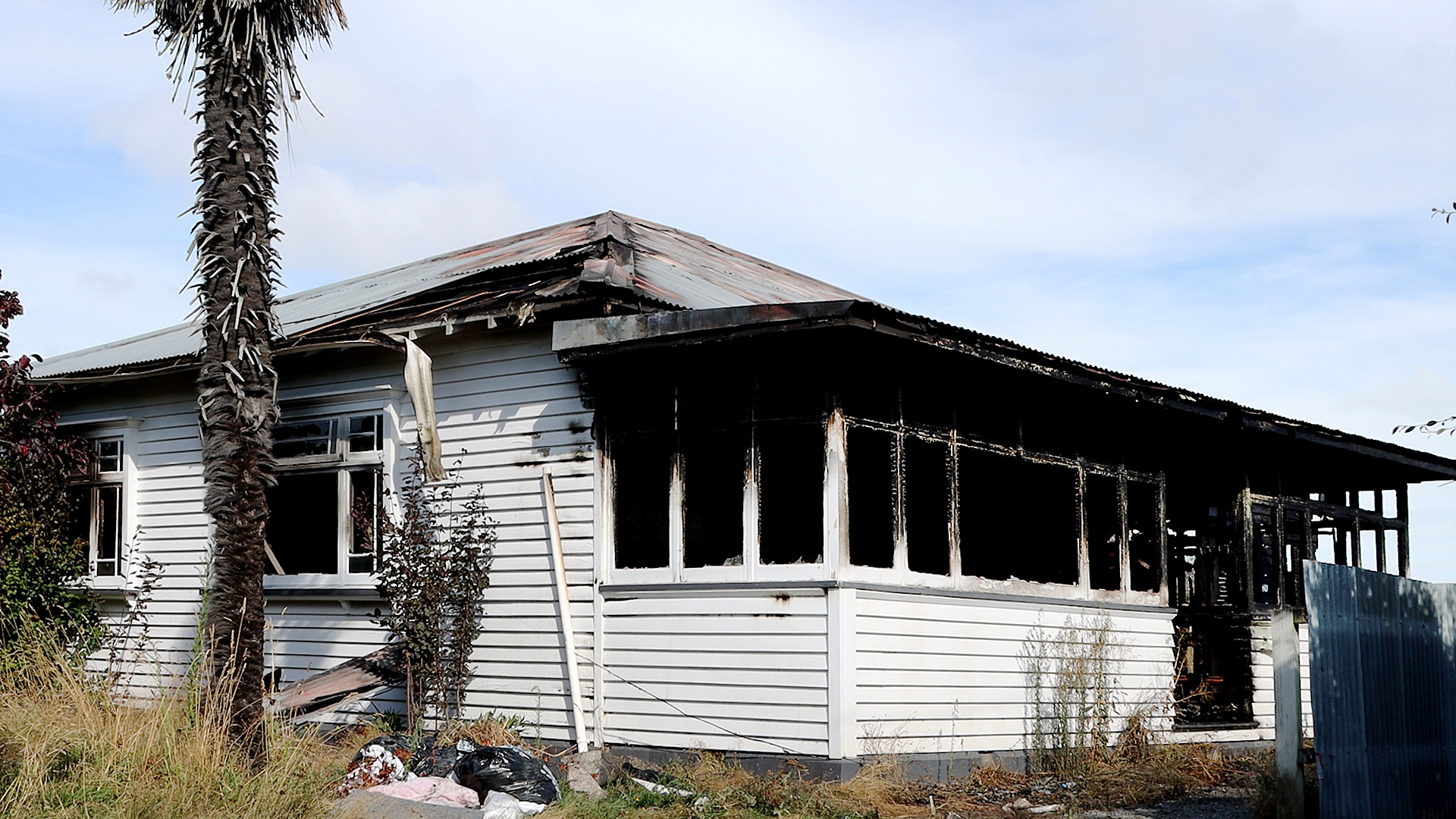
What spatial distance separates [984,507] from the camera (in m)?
16.2

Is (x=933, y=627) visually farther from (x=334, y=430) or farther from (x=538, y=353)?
(x=334, y=430)

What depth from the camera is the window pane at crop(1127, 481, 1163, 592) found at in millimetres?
14594

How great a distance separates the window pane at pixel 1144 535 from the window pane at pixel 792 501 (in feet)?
10.8

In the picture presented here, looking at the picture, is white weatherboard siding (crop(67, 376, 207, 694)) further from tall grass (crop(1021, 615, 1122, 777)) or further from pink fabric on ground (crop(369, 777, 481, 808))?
tall grass (crop(1021, 615, 1122, 777))

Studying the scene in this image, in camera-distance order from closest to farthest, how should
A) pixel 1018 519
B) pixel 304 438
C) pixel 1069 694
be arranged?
pixel 1069 694, pixel 304 438, pixel 1018 519

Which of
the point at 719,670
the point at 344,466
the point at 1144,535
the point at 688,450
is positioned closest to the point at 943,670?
the point at 719,670

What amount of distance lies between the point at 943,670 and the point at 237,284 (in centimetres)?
627

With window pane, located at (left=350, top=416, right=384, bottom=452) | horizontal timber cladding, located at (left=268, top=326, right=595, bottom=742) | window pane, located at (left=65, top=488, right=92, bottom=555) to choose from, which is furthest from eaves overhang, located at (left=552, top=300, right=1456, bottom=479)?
window pane, located at (left=65, top=488, right=92, bottom=555)

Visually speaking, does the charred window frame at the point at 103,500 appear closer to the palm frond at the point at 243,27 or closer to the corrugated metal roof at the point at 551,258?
the corrugated metal roof at the point at 551,258

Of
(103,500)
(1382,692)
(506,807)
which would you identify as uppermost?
(103,500)

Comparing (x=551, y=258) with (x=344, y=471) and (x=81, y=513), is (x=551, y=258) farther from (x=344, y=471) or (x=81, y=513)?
(x=81, y=513)

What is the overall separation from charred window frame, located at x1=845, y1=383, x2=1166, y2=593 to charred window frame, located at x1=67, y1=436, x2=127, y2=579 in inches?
319

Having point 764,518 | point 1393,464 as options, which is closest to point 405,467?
point 764,518

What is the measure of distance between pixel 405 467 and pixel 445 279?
2247mm
